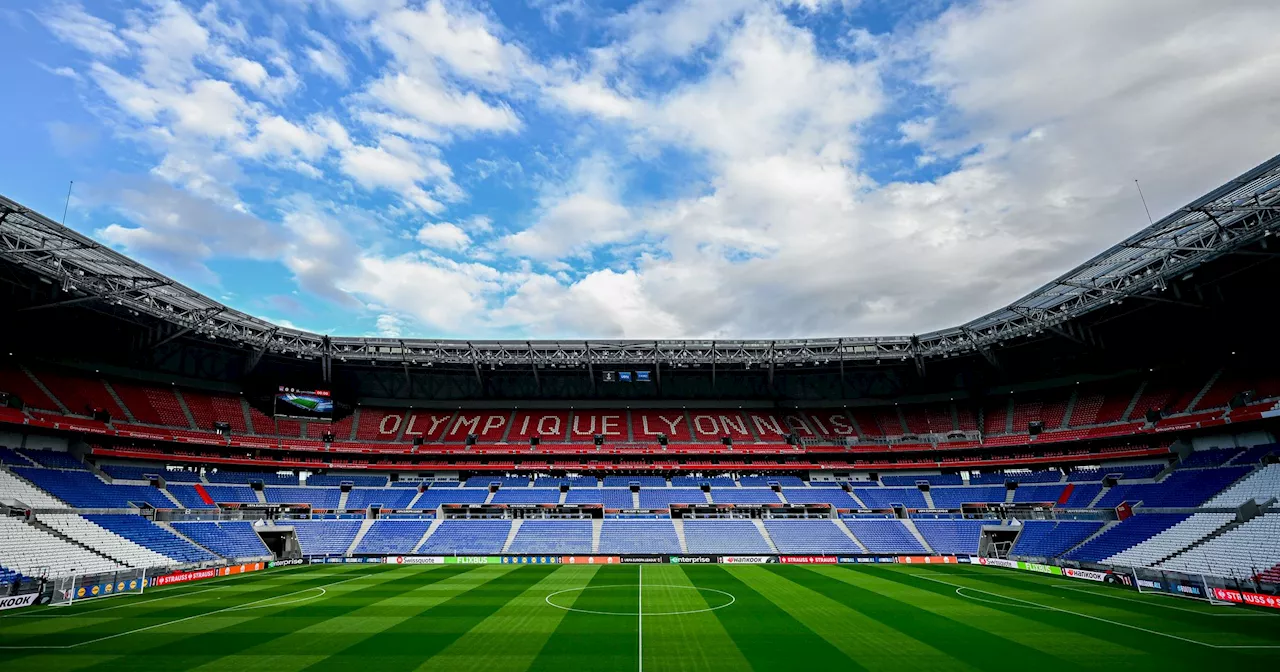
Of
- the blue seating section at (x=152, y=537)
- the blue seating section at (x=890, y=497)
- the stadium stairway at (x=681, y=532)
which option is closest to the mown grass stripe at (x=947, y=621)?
the stadium stairway at (x=681, y=532)

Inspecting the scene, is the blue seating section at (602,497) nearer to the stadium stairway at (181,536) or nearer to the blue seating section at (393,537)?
the blue seating section at (393,537)

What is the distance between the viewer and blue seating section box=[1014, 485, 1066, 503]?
42284mm

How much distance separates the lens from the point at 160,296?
116 feet

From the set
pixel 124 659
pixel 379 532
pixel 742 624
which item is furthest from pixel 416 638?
pixel 379 532

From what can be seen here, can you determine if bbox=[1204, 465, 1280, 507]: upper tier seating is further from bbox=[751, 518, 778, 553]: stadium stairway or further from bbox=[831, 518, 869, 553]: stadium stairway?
bbox=[751, 518, 778, 553]: stadium stairway

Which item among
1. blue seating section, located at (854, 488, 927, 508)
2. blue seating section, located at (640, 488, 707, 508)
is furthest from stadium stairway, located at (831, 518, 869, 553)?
blue seating section, located at (640, 488, 707, 508)

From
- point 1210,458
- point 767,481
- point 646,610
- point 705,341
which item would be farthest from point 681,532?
point 1210,458

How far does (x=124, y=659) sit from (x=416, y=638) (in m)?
7.35

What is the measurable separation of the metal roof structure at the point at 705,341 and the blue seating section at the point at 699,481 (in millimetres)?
10577

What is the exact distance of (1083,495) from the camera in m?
40.4

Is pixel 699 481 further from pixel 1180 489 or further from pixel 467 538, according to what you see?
pixel 1180 489

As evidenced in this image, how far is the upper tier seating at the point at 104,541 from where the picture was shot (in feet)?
96.4

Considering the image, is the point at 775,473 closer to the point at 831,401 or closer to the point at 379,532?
the point at 831,401

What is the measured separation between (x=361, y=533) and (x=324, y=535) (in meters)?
2.53
